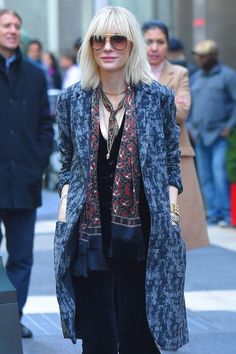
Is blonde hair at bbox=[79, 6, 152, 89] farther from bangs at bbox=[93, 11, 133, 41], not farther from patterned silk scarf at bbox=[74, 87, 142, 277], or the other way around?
patterned silk scarf at bbox=[74, 87, 142, 277]

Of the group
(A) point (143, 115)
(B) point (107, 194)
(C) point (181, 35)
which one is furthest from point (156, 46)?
(C) point (181, 35)

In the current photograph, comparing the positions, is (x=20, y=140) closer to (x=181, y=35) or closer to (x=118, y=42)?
(x=118, y=42)

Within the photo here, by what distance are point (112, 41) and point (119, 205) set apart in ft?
2.33

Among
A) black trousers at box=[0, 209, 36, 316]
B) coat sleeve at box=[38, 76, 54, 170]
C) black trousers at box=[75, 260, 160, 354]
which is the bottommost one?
black trousers at box=[0, 209, 36, 316]

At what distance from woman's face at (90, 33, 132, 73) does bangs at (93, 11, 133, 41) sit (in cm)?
2

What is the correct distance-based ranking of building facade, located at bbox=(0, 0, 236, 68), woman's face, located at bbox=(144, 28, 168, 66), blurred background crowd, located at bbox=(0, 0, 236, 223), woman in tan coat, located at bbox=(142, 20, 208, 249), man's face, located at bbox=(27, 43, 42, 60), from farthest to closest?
man's face, located at bbox=(27, 43, 42, 60)
building facade, located at bbox=(0, 0, 236, 68)
blurred background crowd, located at bbox=(0, 0, 236, 223)
woman's face, located at bbox=(144, 28, 168, 66)
woman in tan coat, located at bbox=(142, 20, 208, 249)

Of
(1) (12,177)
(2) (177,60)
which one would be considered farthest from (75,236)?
(2) (177,60)

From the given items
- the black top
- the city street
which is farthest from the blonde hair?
the city street

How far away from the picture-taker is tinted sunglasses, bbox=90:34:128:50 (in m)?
4.55

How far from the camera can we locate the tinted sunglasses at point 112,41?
4545mm

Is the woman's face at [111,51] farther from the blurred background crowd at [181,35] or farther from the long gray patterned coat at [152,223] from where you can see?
the blurred background crowd at [181,35]

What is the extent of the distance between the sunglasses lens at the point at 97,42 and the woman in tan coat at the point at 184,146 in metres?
1.65

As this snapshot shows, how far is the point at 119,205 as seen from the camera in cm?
447

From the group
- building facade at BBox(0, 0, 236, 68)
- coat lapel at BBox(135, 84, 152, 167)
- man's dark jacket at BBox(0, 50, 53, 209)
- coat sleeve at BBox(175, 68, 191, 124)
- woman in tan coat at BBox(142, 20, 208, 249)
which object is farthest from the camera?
building facade at BBox(0, 0, 236, 68)
